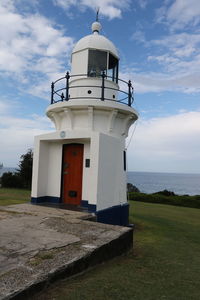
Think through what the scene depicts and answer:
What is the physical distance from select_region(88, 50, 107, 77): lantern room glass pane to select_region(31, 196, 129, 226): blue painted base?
4.53 metres

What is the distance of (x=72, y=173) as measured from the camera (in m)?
9.53

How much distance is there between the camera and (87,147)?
30.2ft

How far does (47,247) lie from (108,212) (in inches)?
165

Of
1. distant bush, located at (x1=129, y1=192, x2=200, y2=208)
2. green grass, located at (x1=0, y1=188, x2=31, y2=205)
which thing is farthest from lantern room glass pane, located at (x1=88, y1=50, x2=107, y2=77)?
distant bush, located at (x1=129, y1=192, x2=200, y2=208)

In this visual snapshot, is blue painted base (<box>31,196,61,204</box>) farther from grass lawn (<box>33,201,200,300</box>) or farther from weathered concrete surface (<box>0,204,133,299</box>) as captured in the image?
grass lawn (<box>33,201,200,300</box>)

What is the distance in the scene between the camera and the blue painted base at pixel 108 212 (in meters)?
8.08

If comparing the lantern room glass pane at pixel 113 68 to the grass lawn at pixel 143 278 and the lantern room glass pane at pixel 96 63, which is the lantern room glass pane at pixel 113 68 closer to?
the lantern room glass pane at pixel 96 63

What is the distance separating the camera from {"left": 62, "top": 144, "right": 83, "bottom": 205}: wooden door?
940cm

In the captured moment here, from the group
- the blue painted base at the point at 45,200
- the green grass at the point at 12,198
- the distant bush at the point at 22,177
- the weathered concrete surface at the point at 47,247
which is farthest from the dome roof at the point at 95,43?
the distant bush at the point at 22,177

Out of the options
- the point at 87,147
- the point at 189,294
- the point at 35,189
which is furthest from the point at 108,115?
the point at 189,294

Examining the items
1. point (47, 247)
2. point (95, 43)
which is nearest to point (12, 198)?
point (95, 43)

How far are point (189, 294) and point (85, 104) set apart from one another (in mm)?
6320

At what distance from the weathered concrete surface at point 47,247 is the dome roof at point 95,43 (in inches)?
238

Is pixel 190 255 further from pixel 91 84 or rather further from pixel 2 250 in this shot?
pixel 91 84
